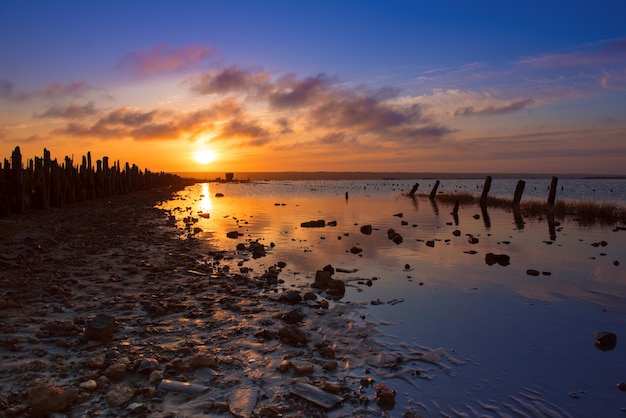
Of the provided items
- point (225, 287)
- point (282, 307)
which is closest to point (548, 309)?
point (282, 307)

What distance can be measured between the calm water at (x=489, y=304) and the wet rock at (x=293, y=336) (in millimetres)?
1600

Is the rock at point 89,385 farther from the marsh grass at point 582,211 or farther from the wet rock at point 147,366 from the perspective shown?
the marsh grass at point 582,211

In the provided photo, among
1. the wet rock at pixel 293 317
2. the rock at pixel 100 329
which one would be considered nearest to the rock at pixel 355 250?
the wet rock at pixel 293 317

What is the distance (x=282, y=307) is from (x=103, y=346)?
356 centimetres

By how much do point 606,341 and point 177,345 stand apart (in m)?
7.30

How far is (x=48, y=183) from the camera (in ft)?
83.5

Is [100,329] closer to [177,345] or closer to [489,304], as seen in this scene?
[177,345]

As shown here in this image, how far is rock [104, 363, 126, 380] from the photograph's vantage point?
17.3 feet

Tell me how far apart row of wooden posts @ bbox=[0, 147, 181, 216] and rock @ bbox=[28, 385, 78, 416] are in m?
19.4

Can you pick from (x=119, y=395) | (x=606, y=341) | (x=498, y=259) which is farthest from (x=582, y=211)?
(x=119, y=395)

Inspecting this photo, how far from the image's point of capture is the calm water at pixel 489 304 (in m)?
5.54

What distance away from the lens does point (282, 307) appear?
8.77m

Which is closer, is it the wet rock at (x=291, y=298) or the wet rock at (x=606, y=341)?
the wet rock at (x=606, y=341)

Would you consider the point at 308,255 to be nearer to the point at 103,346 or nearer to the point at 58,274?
the point at 58,274
